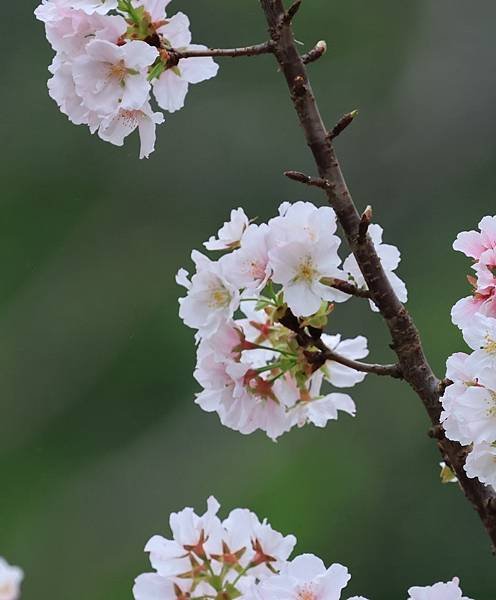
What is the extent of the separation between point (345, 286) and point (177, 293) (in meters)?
5.56

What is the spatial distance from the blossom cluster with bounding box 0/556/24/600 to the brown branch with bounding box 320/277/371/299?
0.34m

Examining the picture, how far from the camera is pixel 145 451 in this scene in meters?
6.27

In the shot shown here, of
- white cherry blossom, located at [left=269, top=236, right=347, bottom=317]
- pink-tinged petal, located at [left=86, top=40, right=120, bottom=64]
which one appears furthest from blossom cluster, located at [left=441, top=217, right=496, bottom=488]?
pink-tinged petal, located at [left=86, top=40, right=120, bottom=64]

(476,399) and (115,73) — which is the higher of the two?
(115,73)

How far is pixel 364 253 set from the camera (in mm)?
974

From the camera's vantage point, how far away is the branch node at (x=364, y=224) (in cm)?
96

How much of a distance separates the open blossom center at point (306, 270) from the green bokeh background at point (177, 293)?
420 centimetres

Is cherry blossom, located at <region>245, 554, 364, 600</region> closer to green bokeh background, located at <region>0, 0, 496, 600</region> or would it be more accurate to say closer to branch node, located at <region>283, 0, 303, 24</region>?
branch node, located at <region>283, 0, 303, 24</region>

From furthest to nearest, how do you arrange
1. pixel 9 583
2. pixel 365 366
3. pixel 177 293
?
1. pixel 177 293
2. pixel 365 366
3. pixel 9 583

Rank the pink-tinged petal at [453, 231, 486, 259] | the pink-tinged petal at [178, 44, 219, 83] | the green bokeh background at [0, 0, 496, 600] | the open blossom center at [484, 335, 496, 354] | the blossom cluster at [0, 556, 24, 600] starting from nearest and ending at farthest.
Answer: the blossom cluster at [0, 556, 24, 600], the open blossom center at [484, 335, 496, 354], the pink-tinged petal at [453, 231, 486, 259], the pink-tinged petal at [178, 44, 219, 83], the green bokeh background at [0, 0, 496, 600]

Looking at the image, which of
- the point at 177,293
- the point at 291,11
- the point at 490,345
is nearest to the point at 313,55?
the point at 291,11

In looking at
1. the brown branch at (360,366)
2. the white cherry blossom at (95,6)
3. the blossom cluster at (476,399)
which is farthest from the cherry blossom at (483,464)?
the white cherry blossom at (95,6)

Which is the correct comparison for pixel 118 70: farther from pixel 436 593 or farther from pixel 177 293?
pixel 177 293

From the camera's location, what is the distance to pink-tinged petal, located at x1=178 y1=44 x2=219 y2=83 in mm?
1126
